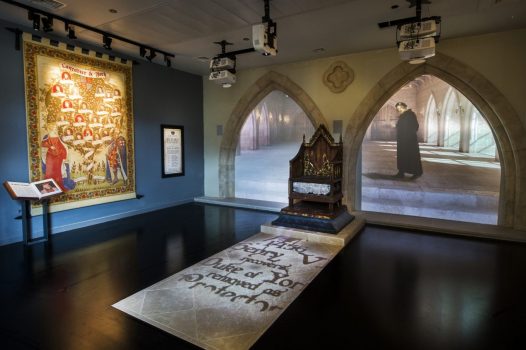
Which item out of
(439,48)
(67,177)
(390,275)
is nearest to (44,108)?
(67,177)

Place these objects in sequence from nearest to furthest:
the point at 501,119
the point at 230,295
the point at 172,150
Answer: the point at 230,295 → the point at 501,119 → the point at 172,150

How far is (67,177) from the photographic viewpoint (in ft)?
14.8

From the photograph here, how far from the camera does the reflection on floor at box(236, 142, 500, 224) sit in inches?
235

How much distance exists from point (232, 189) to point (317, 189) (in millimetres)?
2976

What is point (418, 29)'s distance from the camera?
130 inches

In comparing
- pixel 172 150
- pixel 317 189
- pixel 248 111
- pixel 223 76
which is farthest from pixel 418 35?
pixel 172 150

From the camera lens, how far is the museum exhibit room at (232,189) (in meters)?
2.28

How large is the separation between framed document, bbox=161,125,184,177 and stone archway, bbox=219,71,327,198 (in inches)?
35.7

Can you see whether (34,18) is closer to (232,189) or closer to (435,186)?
(232,189)

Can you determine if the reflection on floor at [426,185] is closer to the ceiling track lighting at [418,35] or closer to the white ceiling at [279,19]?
the white ceiling at [279,19]

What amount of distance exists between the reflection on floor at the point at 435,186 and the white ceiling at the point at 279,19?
128 inches

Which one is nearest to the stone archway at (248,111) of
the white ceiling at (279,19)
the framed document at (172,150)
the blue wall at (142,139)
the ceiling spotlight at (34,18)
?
the blue wall at (142,139)

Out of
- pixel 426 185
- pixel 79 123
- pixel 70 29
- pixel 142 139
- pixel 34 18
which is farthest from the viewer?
pixel 426 185

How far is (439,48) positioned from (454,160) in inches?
181
